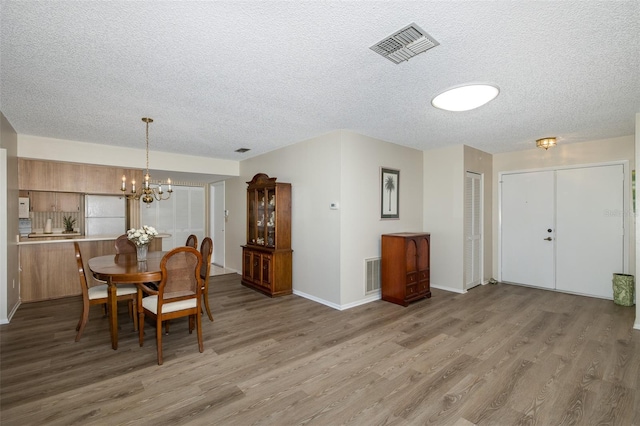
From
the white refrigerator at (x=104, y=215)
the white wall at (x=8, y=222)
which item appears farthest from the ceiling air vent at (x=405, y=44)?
the white refrigerator at (x=104, y=215)

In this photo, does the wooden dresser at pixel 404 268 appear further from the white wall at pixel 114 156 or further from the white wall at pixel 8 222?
the white wall at pixel 8 222

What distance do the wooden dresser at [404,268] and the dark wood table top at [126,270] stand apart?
121 inches

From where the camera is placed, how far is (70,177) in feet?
16.7

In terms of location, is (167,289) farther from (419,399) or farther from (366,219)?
(366,219)

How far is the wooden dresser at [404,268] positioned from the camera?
14.3ft

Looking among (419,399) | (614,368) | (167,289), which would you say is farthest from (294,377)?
(614,368)

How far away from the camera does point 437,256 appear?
5.34m

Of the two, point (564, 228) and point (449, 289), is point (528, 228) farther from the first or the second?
point (449, 289)

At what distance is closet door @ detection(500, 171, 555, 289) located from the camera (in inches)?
205

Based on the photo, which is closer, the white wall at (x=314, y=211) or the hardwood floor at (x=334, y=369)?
the hardwood floor at (x=334, y=369)

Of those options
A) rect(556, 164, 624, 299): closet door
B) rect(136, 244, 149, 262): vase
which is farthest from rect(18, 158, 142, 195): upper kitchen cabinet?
rect(556, 164, 624, 299): closet door

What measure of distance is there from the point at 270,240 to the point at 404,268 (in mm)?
2226

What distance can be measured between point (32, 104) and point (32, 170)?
226 cm

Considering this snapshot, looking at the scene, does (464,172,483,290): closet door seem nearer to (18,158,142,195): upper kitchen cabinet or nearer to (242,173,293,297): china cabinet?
(242,173,293,297): china cabinet
